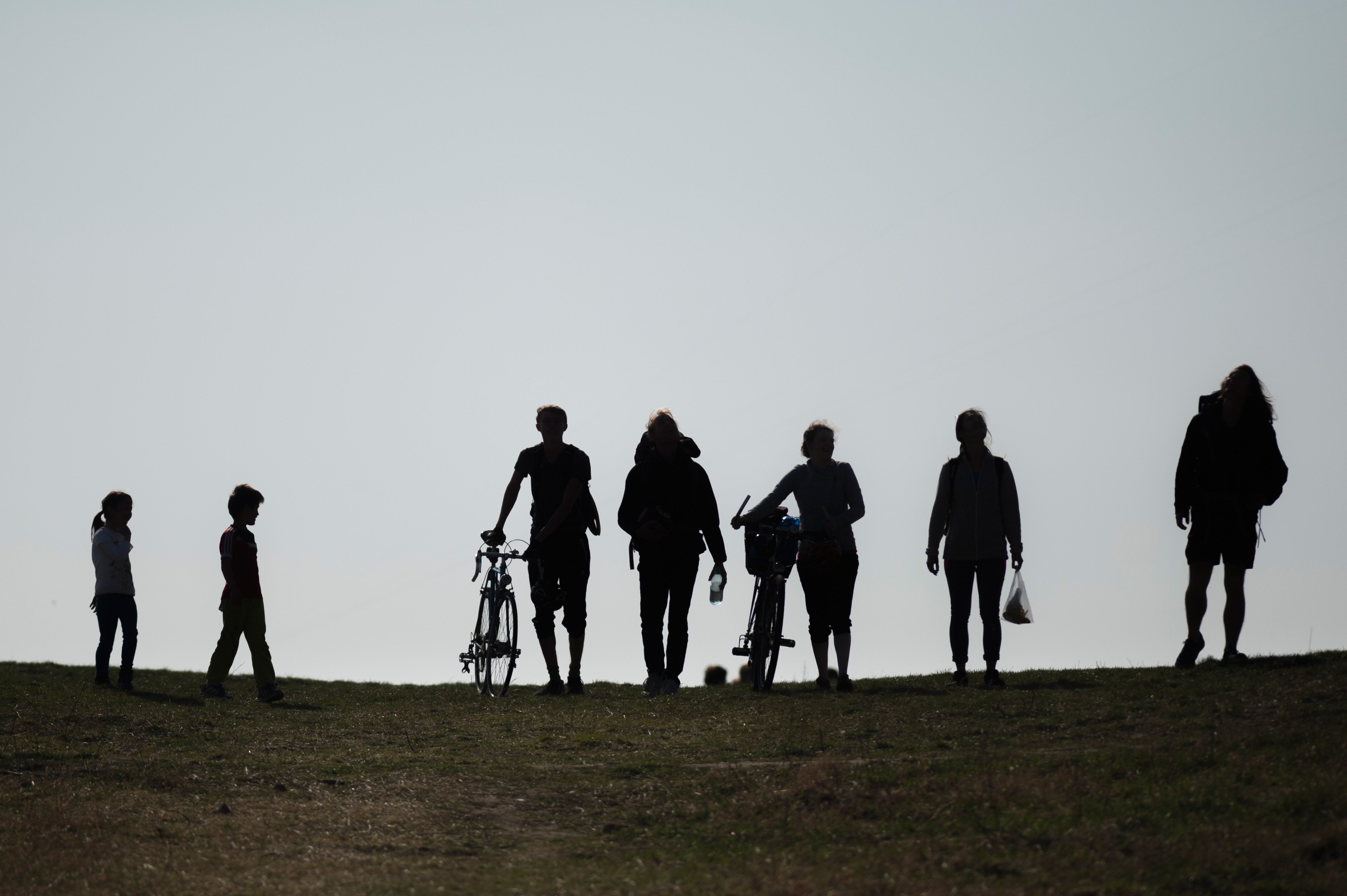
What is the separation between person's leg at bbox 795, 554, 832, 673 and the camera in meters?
10.7

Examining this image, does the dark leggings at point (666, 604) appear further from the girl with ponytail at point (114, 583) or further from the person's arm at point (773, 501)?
the girl with ponytail at point (114, 583)

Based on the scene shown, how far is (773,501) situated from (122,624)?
243 inches

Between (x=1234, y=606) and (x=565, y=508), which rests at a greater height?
(x=565, y=508)

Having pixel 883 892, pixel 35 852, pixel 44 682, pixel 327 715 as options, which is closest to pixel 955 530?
pixel 327 715

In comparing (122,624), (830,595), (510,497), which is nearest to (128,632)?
(122,624)

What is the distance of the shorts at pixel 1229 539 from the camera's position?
950 centimetres

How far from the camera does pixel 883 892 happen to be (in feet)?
16.1

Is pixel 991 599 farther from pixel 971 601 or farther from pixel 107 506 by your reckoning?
pixel 107 506

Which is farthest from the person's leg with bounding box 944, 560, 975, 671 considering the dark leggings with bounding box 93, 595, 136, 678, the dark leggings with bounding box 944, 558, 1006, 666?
the dark leggings with bounding box 93, 595, 136, 678

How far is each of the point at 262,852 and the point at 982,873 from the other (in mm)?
3003

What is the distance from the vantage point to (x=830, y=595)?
35.1 feet

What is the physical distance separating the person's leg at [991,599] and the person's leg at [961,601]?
11 centimetres

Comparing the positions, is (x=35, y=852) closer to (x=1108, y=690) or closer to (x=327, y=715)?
(x=327, y=715)

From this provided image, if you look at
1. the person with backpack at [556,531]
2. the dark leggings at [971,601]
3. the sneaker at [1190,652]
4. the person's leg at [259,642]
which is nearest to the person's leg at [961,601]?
the dark leggings at [971,601]
